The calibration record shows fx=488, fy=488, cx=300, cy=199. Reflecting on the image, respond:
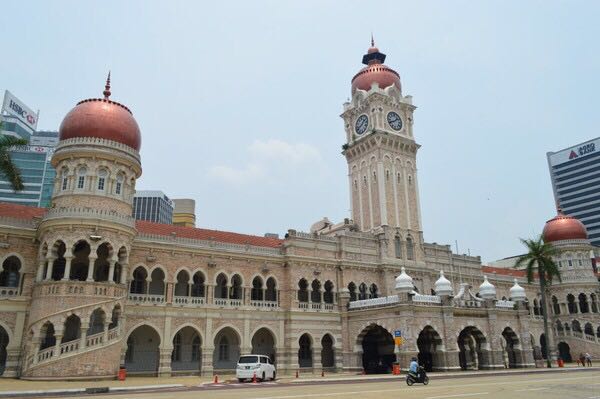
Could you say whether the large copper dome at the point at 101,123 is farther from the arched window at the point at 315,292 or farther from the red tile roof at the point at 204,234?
the arched window at the point at 315,292

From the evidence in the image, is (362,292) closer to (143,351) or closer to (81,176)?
(143,351)

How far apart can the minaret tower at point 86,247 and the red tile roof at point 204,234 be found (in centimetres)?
499

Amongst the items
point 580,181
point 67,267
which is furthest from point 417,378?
point 580,181

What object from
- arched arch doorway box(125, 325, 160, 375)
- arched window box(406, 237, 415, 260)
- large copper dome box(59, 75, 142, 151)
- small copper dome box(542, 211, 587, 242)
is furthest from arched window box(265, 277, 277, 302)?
small copper dome box(542, 211, 587, 242)

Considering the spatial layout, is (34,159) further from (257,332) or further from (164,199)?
(257,332)

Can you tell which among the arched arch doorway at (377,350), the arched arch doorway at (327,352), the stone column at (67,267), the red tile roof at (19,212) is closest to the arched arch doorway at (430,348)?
the arched arch doorway at (377,350)

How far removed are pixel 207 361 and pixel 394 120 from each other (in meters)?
28.9

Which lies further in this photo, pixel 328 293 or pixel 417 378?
pixel 328 293

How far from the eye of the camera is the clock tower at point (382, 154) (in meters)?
45.8

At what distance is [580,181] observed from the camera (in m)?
124

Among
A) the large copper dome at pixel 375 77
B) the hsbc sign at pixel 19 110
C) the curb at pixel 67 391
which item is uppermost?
the hsbc sign at pixel 19 110

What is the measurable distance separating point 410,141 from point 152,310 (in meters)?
29.3

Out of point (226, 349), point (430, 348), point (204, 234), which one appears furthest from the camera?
point (204, 234)

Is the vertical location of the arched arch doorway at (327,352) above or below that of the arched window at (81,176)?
below
